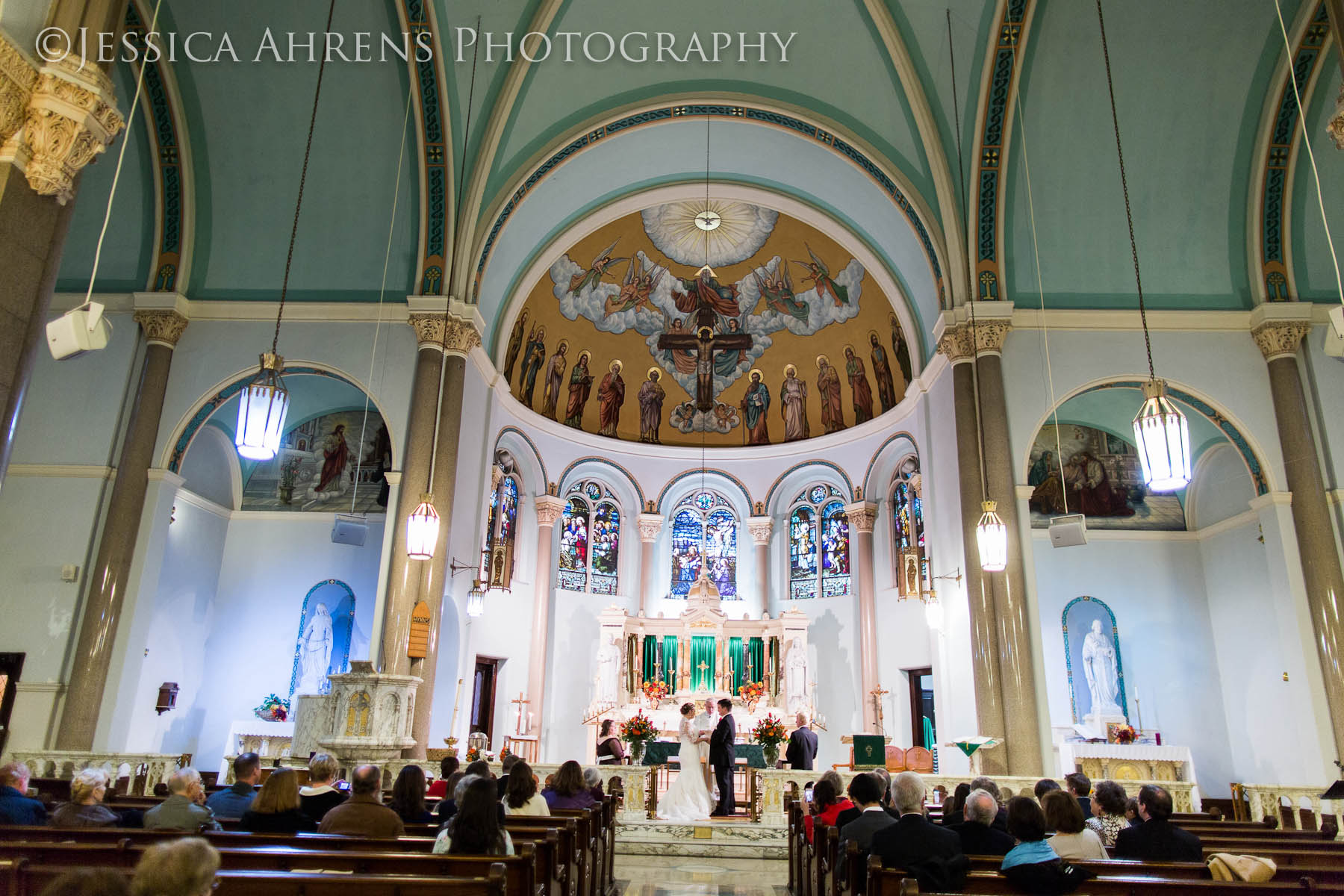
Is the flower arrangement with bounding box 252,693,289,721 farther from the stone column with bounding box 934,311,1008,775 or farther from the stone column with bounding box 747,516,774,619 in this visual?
the stone column with bounding box 934,311,1008,775

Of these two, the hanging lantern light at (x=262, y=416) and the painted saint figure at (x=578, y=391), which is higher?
the painted saint figure at (x=578, y=391)

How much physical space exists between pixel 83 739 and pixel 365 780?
319 inches

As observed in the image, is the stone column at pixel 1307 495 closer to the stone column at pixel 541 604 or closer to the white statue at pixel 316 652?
the stone column at pixel 541 604

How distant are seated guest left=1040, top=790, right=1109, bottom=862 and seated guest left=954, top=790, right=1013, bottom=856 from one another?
37 cm

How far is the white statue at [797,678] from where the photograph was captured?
57.3 feet

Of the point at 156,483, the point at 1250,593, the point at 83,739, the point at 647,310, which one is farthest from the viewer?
the point at 647,310

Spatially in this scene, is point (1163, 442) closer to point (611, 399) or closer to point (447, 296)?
point (447, 296)

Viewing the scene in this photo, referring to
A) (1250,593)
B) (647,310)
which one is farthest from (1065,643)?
(647,310)

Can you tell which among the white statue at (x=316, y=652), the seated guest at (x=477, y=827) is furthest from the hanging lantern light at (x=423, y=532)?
the white statue at (x=316, y=652)

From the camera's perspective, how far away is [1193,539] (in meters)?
15.0

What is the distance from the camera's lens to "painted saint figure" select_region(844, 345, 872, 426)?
725 inches

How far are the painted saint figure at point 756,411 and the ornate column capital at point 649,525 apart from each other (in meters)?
2.83

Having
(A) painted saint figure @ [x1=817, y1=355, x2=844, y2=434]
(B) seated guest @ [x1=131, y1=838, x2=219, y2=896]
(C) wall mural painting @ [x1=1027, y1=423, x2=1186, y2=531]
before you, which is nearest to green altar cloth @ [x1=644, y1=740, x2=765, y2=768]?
(C) wall mural painting @ [x1=1027, y1=423, x2=1186, y2=531]

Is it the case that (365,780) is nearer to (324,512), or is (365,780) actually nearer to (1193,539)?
(324,512)
